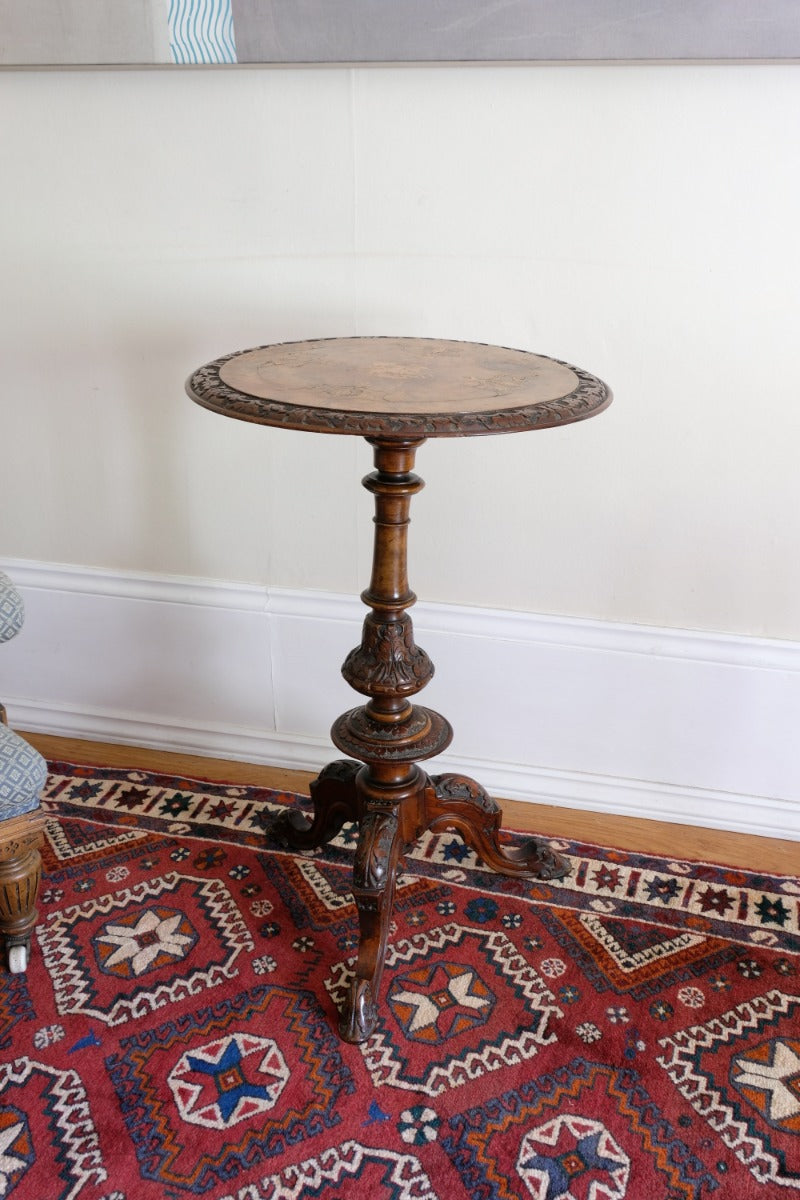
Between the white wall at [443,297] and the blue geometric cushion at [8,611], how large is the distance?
706mm

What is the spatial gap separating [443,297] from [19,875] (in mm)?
1375

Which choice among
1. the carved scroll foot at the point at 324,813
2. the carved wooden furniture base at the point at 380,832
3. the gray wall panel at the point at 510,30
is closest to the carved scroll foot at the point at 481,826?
the carved wooden furniture base at the point at 380,832

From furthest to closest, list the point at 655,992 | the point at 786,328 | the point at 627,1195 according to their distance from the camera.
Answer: the point at 786,328
the point at 655,992
the point at 627,1195

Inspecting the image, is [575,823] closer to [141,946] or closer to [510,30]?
[141,946]

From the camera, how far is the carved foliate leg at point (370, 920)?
1.76m

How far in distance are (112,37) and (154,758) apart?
5.27 ft

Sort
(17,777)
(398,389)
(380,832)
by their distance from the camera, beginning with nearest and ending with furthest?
(398,389)
(17,777)
(380,832)

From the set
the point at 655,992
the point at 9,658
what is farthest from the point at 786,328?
the point at 9,658

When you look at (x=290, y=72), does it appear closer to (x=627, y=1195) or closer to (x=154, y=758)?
(x=154, y=758)

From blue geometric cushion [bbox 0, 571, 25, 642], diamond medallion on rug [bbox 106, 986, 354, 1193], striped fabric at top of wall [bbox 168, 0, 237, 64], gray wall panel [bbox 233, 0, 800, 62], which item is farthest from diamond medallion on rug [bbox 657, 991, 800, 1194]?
striped fabric at top of wall [bbox 168, 0, 237, 64]

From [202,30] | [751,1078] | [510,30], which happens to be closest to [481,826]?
[751,1078]

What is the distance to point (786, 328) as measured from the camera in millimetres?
2039

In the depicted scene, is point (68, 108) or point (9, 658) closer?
point (68, 108)

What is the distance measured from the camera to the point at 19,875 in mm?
1831
